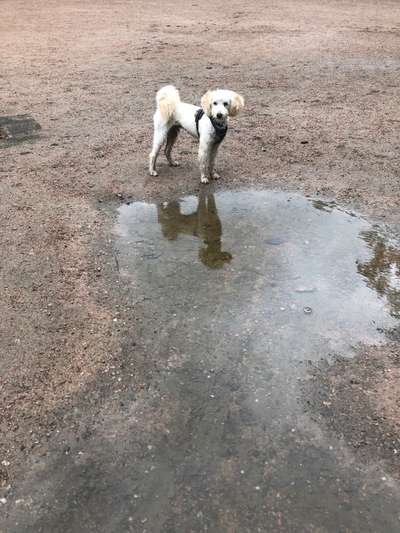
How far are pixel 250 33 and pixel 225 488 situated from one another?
12.0 meters

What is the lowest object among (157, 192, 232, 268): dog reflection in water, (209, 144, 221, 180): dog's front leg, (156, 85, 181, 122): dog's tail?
(157, 192, 232, 268): dog reflection in water

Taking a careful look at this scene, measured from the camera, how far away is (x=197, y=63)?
991 cm

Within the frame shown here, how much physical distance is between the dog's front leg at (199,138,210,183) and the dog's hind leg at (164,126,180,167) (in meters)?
0.61

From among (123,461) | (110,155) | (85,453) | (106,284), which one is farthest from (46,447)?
(110,155)

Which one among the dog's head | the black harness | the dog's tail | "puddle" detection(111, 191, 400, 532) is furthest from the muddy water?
the dog's tail

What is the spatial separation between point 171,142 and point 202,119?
75cm

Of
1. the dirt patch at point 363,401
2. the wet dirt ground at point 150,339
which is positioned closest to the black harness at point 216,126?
the wet dirt ground at point 150,339

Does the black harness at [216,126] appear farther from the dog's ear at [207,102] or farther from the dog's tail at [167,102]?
the dog's tail at [167,102]

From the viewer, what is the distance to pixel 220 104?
4906 mm

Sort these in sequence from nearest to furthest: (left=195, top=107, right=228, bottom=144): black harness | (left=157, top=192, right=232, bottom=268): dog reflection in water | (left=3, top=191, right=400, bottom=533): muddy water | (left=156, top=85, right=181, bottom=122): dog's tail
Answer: (left=3, top=191, right=400, bottom=533): muddy water < (left=157, top=192, right=232, bottom=268): dog reflection in water < (left=195, top=107, right=228, bottom=144): black harness < (left=156, top=85, right=181, bottom=122): dog's tail

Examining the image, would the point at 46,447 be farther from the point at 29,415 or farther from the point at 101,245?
the point at 101,245

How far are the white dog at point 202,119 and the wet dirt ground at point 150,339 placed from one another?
13.2 inches

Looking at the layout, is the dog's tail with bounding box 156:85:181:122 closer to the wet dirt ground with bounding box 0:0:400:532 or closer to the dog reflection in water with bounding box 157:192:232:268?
the wet dirt ground with bounding box 0:0:400:532

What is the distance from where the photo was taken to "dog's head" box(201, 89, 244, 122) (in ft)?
16.0
